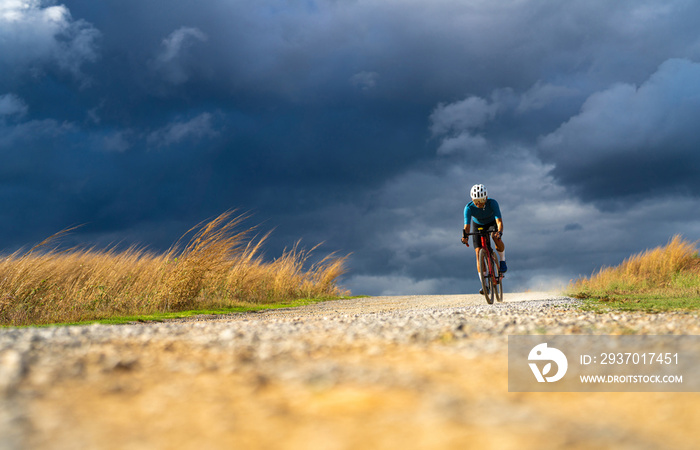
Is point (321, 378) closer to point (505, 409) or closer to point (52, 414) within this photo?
point (505, 409)

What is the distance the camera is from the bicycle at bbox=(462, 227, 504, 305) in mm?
10469

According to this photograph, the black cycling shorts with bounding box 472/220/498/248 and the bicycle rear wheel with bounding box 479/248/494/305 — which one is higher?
the black cycling shorts with bounding box 472/220/498/248

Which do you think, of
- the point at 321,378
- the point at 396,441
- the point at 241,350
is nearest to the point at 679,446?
the point at 396,441

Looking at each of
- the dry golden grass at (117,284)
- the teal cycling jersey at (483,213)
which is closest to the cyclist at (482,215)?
the teal cycling jersey at (483,213)

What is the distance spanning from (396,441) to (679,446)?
107cm

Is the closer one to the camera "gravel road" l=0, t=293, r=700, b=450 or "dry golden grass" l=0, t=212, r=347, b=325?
"gravel road" l=0, t=293, r=700, b=450

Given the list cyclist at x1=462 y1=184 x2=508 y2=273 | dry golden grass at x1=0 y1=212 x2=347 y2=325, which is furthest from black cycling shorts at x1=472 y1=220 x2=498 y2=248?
dry golden grass at x1=0 y1=212 x2=347 y2=325

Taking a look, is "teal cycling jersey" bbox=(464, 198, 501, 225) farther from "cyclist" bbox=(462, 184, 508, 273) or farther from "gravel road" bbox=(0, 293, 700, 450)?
"gravel road" bbox=(0, 293, 700, 450)

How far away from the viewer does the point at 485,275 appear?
10734 millimetres
